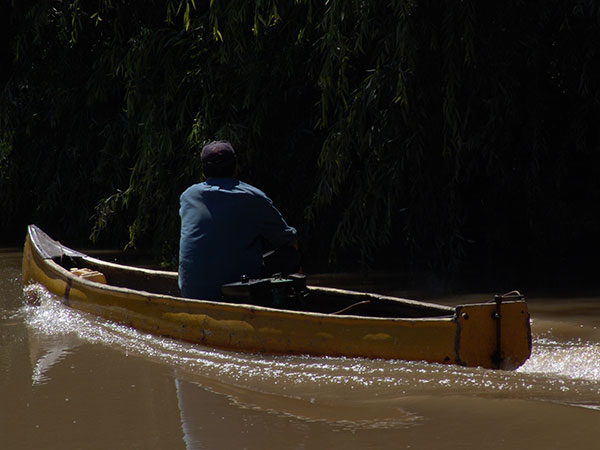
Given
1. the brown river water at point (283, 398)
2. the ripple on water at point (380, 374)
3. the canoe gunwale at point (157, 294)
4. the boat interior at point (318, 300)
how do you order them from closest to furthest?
the brown river water at point (283, 398)
the ripple on water at point (380, 374)
the canoe gunwale at point (157, 294)
the boat interior at point (318, 300)

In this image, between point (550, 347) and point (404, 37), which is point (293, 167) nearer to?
point (404, 37)

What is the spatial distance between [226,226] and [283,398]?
1.47 m

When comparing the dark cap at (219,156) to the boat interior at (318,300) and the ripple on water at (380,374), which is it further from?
the ripple on water at (380,374)

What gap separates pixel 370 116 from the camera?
8.20 metres

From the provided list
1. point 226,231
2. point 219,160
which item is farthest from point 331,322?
point 219,160

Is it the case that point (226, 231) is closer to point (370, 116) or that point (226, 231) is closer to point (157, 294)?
point (157, 294)

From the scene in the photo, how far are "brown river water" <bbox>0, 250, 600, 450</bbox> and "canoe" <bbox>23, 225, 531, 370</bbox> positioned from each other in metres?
0.08

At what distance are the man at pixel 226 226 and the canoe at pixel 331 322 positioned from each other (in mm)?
194

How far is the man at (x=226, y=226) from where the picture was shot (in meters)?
5.93

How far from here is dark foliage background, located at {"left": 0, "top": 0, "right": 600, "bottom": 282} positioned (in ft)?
24.7

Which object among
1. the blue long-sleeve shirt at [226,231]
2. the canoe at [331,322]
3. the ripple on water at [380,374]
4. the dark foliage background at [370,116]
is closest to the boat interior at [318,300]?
the canoe at [331,322]

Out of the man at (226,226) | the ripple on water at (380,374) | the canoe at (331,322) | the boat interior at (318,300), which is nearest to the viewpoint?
the ripple on water at (380,374)

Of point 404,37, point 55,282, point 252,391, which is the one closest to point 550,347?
point 252,391

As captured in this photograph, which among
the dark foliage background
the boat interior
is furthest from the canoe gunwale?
the dark foliage background
